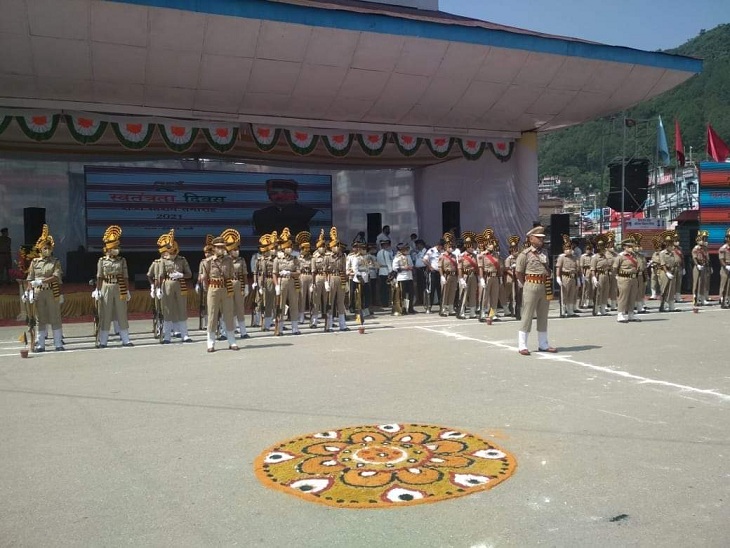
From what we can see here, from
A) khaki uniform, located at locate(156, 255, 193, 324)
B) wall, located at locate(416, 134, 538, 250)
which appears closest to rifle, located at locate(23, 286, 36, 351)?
khaki uniform, located at locate(156, 255, 193, 324)

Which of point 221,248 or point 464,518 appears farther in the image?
point 221,248

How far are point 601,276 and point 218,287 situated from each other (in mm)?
10134

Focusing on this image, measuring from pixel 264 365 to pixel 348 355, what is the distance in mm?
1530

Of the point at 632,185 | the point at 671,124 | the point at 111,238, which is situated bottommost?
the point at 111,238

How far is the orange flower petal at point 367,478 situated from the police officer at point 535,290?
5.90 m

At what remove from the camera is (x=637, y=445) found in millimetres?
5656

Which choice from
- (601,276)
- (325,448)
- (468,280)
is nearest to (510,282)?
(468,280)

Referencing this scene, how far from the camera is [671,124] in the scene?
68.4 metres

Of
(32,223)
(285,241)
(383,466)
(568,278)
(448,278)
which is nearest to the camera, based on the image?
(383,466)

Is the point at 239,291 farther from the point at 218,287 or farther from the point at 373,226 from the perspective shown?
the point at 373,226

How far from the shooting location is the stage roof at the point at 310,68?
14852 millimetres

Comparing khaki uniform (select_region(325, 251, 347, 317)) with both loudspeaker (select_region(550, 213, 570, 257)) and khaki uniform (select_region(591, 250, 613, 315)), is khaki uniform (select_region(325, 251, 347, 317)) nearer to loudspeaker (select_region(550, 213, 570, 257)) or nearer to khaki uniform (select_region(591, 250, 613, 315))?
khaki uniform (select_region(591, 250, 613, 315))

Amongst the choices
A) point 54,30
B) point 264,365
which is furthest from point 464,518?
point 54,30

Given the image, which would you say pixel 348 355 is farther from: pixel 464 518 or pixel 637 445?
pixel 464 518
